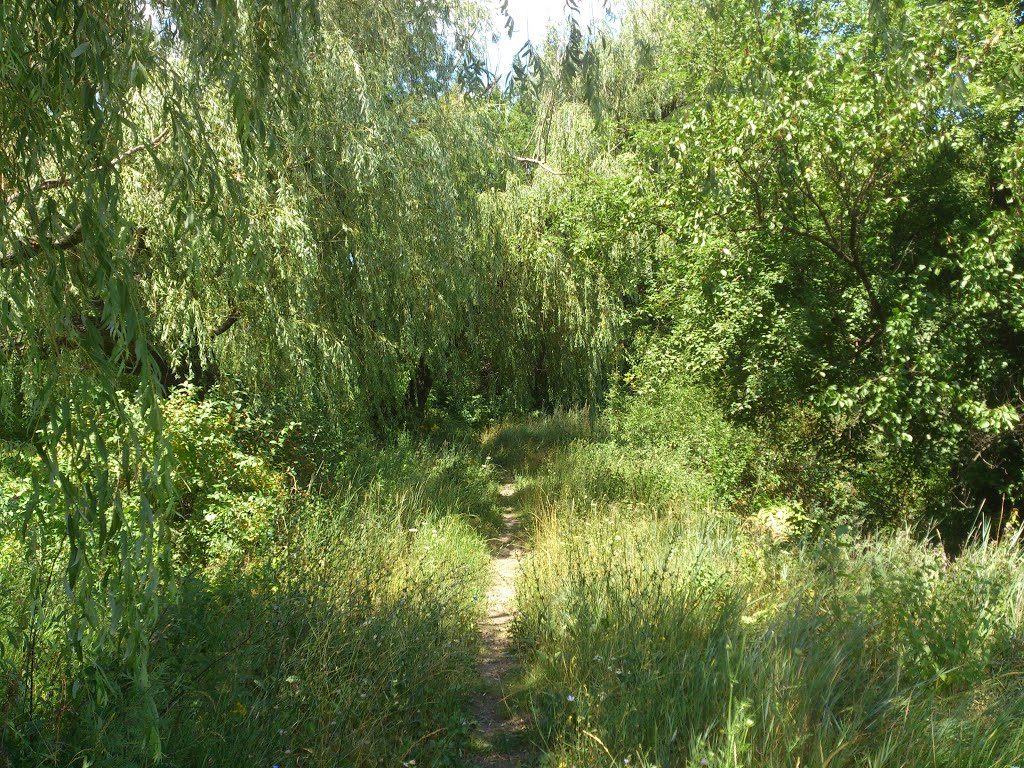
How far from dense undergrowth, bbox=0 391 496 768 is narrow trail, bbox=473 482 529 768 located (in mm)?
138

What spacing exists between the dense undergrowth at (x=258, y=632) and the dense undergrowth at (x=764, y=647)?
637mm

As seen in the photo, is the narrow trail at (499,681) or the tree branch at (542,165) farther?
the tree branch at (542,165)

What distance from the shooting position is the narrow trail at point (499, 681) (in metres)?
3.86

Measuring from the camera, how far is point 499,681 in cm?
458

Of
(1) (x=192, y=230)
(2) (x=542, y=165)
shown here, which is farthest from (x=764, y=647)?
(2) (x=542, y=165)

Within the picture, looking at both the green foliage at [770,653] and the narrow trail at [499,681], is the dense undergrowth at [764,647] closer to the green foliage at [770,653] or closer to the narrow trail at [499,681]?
the green foliage at [770,653]

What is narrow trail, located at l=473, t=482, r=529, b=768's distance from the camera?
152 inches

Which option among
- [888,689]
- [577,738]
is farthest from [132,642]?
[888,689]

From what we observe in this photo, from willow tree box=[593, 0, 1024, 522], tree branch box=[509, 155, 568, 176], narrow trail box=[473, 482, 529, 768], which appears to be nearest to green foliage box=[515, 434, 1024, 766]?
narrow trail box=[473, 482, 529, 768]

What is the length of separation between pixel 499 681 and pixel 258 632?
149 centimetres

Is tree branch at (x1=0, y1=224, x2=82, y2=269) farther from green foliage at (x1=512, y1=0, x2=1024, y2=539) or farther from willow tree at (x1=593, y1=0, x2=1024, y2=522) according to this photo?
willow tree at (x1=593, y1=0, x2=1024, y2=522)

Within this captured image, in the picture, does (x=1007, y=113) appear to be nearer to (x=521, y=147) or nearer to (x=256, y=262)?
(x=256, y=262)

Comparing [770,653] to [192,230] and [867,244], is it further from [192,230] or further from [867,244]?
[867,244]

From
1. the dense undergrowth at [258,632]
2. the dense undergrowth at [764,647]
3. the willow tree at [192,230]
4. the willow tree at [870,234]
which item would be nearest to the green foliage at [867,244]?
the willow tree at [870,234]
